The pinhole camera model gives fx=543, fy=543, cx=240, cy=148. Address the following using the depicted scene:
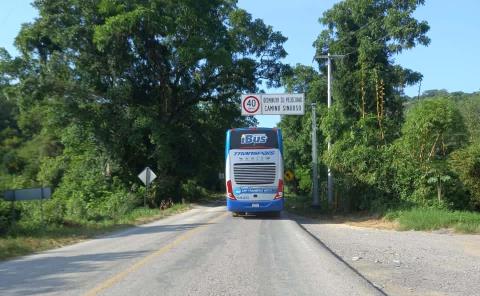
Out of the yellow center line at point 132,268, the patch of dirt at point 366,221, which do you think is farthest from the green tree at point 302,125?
the yellow center line at point 132,268

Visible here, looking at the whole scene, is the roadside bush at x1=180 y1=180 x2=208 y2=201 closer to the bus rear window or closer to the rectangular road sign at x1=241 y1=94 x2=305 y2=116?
the rectangular road sign at x1=241 y1=94 x2=305 y2=116

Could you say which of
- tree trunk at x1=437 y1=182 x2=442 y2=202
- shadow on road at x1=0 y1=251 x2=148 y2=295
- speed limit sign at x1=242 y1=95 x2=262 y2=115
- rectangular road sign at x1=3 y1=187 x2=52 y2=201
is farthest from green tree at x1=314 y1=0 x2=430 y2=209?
shadow on road at x1=0 y1=251 x2=148 y2=295

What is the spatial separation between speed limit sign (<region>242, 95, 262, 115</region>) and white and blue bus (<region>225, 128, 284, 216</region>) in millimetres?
10306

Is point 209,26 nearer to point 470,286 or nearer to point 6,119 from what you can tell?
point 470,286

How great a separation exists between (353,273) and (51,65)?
33.8m

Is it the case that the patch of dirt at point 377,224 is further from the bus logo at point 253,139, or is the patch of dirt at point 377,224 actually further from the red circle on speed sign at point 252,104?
the red circle on speed sign at point 252,104

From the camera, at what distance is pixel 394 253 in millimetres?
14227

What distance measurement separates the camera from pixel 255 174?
2564 cm

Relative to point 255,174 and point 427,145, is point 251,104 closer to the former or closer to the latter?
point 255,174

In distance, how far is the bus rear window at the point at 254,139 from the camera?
84.8 feet

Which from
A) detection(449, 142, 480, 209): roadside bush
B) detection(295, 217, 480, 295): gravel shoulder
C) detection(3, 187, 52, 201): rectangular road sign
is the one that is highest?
detection(449, 142, 480, 209): roadside bush

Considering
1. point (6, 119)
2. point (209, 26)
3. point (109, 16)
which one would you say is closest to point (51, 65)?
point (109, 16)

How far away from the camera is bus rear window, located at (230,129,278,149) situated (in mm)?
25844

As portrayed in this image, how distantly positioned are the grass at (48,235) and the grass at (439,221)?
12195mm
